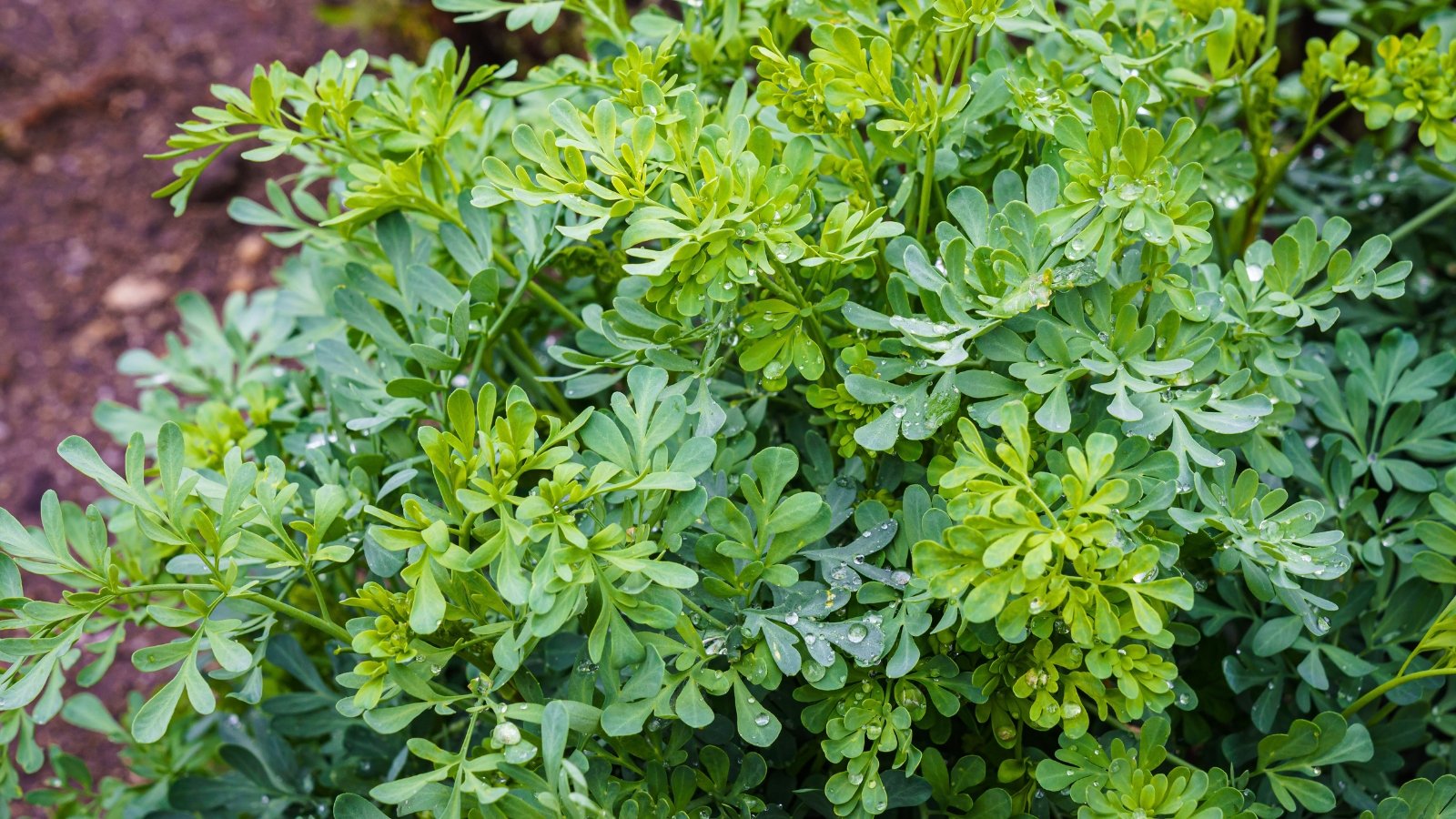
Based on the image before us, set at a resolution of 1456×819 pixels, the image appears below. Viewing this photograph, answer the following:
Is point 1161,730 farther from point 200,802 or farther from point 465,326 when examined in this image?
point 200,802

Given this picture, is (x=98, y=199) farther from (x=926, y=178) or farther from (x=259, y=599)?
(x=926, y=178)

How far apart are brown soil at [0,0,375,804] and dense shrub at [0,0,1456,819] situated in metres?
1.79

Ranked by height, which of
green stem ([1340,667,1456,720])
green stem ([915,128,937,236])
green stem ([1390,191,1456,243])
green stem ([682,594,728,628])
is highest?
green stem ([915,128,937,236])

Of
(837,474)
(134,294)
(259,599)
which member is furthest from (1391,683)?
(134,294)

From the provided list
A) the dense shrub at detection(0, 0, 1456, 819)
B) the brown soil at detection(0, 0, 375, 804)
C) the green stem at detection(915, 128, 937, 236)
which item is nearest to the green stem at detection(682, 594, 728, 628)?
the dense shrub at detection(0, 0, 1456, 819)

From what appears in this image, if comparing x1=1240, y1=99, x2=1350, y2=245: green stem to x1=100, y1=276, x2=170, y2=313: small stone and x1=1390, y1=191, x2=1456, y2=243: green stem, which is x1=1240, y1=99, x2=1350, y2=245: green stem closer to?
x1=1390, y1=191, x2=1456, y2=243: green stem

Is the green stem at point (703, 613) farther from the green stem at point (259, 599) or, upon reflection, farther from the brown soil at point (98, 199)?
the brown soil at point (98, 199)

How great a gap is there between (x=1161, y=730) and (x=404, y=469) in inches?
30.0

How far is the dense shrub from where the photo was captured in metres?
0.94

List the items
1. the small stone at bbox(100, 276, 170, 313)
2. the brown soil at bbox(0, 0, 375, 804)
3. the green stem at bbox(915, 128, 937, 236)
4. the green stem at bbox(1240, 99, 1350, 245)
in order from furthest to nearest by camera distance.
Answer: the small stone at bbox(100, 276, 170, 313), the brown soil at bbox(0, 0, 375, 804), the green stem at bbox(1240, 99, 1350, 245), the green stem at bbox(915, 128, 937, 236)

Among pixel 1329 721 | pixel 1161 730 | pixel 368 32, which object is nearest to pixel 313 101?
pixel 1161 730

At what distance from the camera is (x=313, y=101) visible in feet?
3.91

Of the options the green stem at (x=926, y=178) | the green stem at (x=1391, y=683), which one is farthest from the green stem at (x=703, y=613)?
the green stem at (x=1391, y=683)

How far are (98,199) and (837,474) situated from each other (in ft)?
9.24
